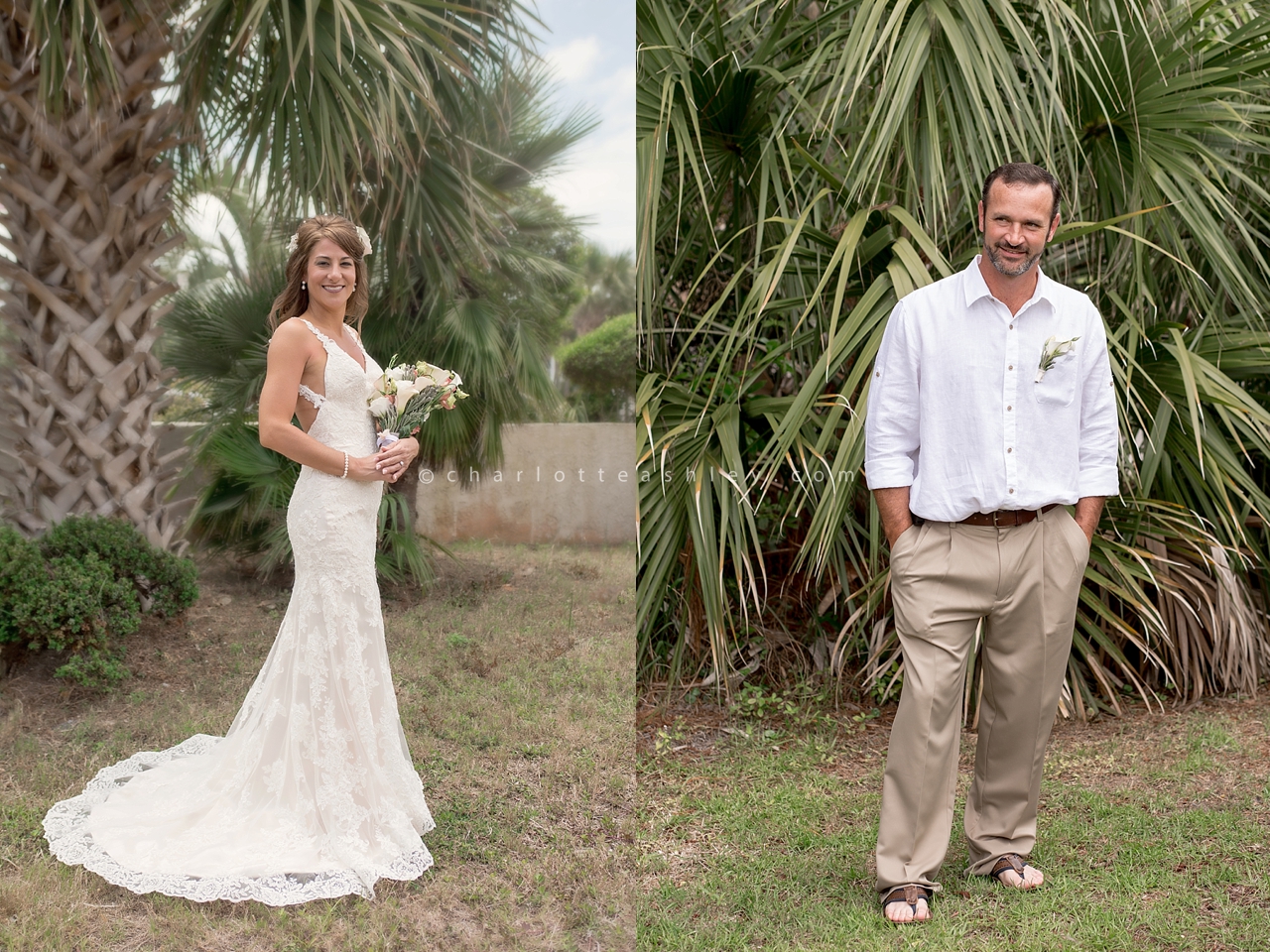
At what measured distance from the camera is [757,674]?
419 cm

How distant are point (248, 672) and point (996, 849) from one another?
2161mm

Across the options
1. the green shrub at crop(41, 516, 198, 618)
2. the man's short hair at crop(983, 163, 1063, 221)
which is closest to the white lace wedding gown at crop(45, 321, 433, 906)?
the green shrub at crop(41, 516, 198, 618)

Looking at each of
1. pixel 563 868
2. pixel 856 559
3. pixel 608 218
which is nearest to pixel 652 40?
pixel 608 218

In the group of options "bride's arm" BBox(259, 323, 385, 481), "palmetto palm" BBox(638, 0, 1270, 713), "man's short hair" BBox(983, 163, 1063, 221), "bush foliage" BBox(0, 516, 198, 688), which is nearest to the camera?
"man's short hair" BBox(983, 163, 1063, 221)

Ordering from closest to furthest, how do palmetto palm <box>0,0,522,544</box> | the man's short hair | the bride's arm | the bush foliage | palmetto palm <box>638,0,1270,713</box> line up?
the man's short hair < the bride's arm < palmetto palm <box>0,0,522,544</box> < the bush foliage < palmetto palm <box>638,0,1270,713</box>

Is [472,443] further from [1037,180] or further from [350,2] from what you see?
[1037,180]

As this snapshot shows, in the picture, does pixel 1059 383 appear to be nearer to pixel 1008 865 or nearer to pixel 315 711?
pixel 1008 865

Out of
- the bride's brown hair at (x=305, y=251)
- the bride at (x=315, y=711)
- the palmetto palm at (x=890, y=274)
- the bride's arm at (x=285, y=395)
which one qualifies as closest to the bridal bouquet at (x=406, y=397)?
the bride at (x=315, y=711)

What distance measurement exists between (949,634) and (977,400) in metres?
0.56

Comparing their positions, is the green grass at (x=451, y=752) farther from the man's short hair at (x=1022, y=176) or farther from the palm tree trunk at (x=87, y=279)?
the man's short hair at (x=1022, y=176)

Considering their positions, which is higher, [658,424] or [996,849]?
[658,424]

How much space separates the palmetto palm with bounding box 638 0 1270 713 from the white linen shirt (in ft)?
2.53

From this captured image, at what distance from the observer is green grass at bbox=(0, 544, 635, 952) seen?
2414 millimetres

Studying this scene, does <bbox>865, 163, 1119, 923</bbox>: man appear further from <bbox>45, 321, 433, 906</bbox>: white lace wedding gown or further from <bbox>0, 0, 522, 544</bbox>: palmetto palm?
<bbox>0, 0, 522, 544</bbox>: palmetto palm
